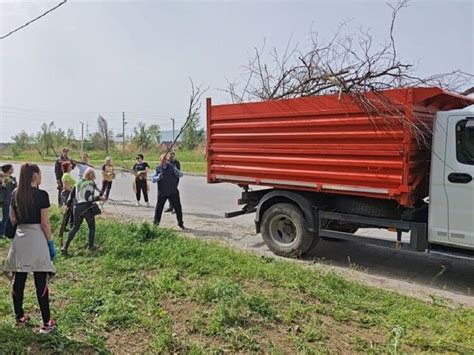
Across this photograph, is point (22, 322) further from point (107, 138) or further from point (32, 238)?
point (107, 138)

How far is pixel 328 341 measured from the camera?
141 inches

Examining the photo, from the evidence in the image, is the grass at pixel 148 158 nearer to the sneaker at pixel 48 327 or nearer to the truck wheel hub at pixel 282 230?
the truck wheel hub at pixel 282 230

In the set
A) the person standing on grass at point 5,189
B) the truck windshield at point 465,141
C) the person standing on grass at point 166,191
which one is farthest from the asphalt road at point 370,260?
the person standing on grass at point 5,189

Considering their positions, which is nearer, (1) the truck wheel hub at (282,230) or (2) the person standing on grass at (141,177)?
(1) the truck wheel hub at (282,230)

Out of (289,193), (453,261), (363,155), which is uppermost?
(363,155)

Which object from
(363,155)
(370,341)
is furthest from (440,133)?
(370,341)

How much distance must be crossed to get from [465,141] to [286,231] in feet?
9.81

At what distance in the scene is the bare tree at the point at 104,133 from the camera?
42.5 m

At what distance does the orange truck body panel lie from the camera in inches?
212

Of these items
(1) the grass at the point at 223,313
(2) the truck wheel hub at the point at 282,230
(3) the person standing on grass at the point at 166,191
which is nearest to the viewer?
(1) the grass at the point at 223,313

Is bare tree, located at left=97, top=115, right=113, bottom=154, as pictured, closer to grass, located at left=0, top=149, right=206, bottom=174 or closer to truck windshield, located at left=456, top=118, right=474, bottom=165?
grass, located at left=0, top=149, right=206, bottom=174

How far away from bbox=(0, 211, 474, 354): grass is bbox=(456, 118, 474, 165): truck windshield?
185cm

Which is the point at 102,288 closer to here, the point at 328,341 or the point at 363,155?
the point at 328,341

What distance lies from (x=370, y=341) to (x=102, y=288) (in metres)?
2.92
